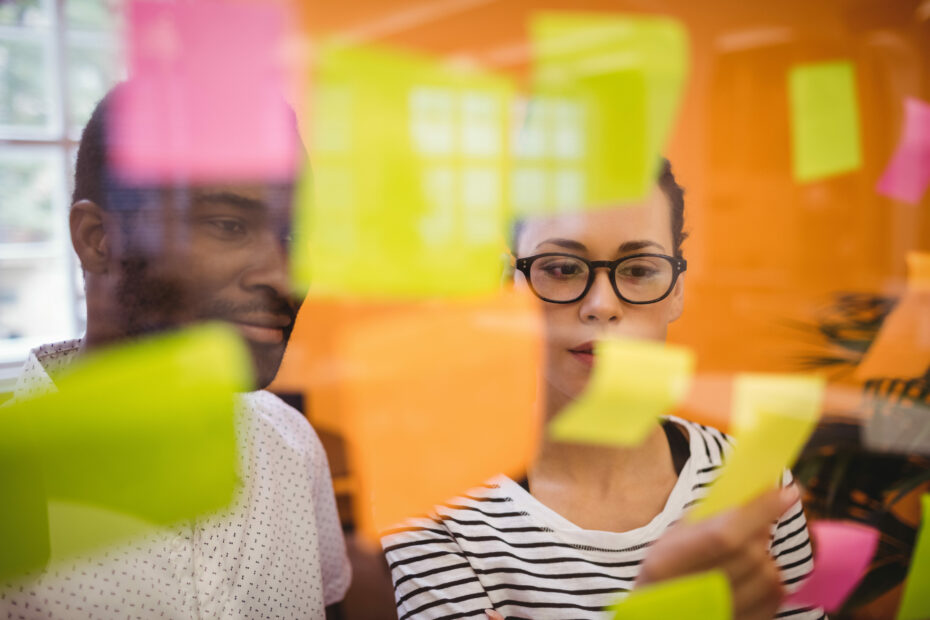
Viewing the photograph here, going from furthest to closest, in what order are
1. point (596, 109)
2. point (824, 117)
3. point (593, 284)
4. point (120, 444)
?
point (824, 117), point (596, 109), point (593, 284), point (120, 444)

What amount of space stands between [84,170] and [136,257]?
0.09m

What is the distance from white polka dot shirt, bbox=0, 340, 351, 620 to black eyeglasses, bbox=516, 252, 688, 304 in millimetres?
316

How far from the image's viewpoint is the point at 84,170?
1.85 ft

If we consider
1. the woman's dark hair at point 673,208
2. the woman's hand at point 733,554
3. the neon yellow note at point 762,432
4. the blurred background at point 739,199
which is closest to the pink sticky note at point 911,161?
the blurred background at point 739,199

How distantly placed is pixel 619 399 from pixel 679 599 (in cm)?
21

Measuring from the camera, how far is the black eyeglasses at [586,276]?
2.18 ft

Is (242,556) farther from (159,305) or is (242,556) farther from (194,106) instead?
(194,106)

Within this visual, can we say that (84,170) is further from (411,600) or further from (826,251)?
(826,251)

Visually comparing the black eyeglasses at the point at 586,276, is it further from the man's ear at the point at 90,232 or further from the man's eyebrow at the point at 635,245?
the man's ear at the point at 90,232

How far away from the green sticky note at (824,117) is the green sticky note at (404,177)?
53 centimetres

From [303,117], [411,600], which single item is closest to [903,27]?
[303,117]

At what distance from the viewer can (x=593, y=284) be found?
0.67 meters

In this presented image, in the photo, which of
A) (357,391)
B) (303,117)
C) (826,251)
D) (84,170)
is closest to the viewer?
(84,170)

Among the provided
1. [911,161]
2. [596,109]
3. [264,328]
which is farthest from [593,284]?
[911,161]
